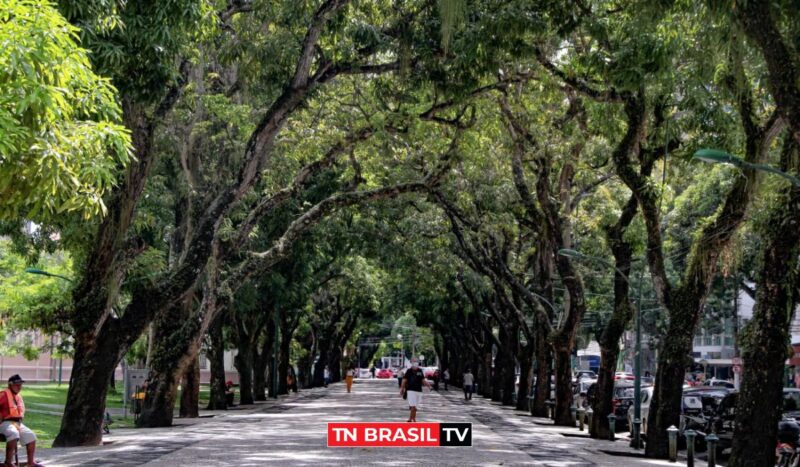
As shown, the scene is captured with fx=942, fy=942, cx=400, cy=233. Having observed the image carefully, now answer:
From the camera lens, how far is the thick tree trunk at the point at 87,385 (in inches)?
708

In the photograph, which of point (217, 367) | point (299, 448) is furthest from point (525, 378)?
point (299, 448)

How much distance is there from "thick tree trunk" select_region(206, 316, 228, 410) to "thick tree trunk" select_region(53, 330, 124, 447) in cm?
1415

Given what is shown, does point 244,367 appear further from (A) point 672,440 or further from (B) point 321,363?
(B) point 321,363

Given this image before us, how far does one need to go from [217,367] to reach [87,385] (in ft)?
52.4

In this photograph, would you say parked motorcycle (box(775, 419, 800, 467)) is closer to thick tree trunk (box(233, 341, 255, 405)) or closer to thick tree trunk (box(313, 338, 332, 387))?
thick tree trunk (box(233, 341, 255, 405))

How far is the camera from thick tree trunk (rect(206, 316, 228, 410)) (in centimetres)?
3294

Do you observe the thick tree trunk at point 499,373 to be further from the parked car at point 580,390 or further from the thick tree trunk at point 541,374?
the thick tree trunk at point 541,374

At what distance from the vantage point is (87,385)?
59.0 ft

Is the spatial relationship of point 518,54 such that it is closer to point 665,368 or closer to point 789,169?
point 789,169

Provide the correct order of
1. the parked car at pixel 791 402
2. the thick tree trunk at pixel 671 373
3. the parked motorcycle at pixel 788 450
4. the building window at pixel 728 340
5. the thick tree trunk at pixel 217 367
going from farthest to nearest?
1. the building window at pixel 728 340
2. the thick tree trunk at pixel 217 367
3. the parked car at pixel 791 402
4. the thick tree trunk at pixel 671 373
5. the parked motorcycle at pixel 788 450

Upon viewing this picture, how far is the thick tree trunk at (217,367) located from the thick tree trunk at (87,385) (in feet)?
46.4

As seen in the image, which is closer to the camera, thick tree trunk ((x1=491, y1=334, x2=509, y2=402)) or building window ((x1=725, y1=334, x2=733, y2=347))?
thick tree trunk ((x1=491, y1=334, x2=509, y2=402))

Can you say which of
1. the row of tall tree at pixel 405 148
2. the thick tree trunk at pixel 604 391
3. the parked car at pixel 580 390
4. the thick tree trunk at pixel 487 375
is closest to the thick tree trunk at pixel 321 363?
the thick tree trunk at pixel 487 375

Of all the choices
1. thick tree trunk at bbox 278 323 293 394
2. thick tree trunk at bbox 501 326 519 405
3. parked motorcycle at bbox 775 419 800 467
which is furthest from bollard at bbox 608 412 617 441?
thick tree trunk at bbox 278 323 293 394
